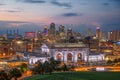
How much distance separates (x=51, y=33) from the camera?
11444 centimetres

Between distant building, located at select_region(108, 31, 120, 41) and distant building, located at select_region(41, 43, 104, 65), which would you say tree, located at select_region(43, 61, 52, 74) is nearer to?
distant building, located at select_region(41, 43, 104, 65)

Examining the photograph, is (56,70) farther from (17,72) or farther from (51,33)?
(51,33)

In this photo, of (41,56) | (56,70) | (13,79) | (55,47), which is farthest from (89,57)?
(13,79)

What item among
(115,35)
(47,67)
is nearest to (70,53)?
(47,67)

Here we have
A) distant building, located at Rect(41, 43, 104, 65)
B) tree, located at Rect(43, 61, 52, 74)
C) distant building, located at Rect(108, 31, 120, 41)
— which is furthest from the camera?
distant building, located at Rect(108, 31, 120, 41)

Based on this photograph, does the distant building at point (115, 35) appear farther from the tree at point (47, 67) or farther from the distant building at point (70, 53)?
the tree at point (47, 67)

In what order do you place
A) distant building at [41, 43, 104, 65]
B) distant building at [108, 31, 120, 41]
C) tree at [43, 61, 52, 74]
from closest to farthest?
tree at [43, 61, 52, 74], distant building at [41, 43, 104, 65], distant building at [108, 31, 120, 41]

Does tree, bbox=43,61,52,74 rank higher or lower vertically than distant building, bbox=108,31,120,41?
lower

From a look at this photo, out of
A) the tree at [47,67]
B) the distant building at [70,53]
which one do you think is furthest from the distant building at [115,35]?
the tree at [47,67]

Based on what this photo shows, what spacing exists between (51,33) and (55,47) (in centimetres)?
6780

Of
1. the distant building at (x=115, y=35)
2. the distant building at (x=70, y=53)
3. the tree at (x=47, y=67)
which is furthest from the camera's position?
the distant building at (x=115, y=35)

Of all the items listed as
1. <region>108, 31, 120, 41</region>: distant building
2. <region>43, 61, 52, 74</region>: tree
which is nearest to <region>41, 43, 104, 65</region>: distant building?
<region>43, 61, 52, 74</region>: tree

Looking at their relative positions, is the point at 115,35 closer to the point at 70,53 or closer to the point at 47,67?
the point at 70,53

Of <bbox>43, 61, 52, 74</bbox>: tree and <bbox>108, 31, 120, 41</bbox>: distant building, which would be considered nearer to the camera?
<bbox>43, 61, 52, 74</bbox>: tree
